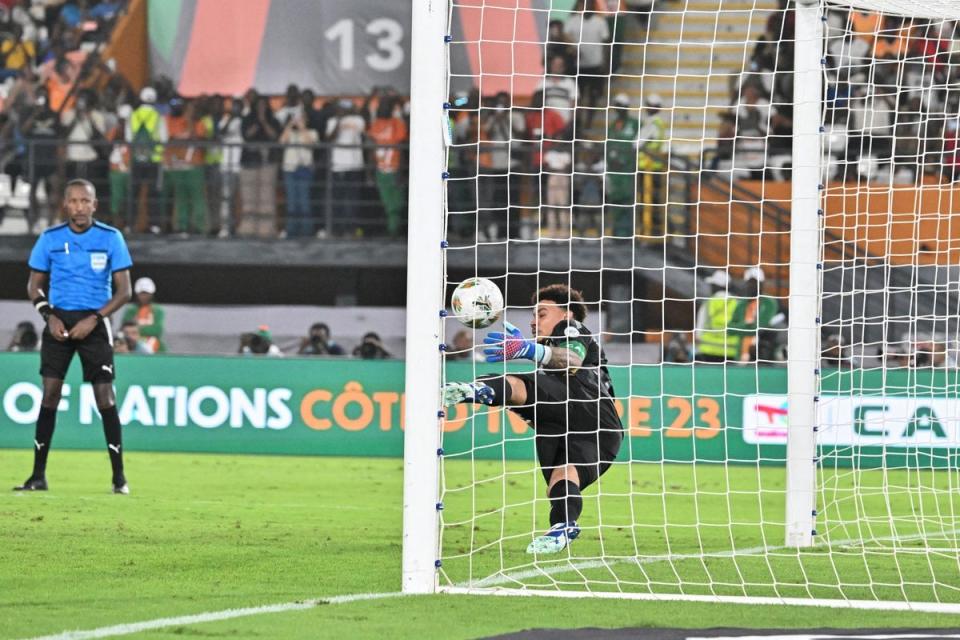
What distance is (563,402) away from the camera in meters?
7.91

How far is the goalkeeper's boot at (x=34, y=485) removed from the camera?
10648 millimetres

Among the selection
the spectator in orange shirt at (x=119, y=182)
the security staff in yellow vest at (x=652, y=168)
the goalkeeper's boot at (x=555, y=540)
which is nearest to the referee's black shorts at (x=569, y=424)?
the goalkeeper's boot at (x=555, y=540)

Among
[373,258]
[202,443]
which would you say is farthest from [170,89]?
[202,443]

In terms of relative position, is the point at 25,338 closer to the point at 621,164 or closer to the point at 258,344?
the point at 258,344

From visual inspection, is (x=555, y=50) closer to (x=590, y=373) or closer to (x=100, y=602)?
(x=590, y=373)

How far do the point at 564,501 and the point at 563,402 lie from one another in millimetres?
496

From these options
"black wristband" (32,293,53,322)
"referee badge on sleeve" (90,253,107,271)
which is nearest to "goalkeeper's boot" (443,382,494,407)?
"referee badge on sleeve" (90,253,107,271)

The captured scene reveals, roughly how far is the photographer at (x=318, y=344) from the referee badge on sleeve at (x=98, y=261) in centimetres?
871

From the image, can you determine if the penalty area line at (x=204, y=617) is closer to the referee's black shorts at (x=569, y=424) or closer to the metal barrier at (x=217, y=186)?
the referee's black shorts at (x=569, y=424)

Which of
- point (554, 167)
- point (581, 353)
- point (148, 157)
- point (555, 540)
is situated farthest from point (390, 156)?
point (555, 540)

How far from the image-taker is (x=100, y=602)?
5859mm

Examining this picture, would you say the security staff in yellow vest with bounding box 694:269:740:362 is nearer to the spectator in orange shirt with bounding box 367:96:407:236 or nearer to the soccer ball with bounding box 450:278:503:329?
the spectator in orange shirt with bounding box 367:96:407:236

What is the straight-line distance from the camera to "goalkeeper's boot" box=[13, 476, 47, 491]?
34.9ft

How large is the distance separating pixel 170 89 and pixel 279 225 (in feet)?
7.90
